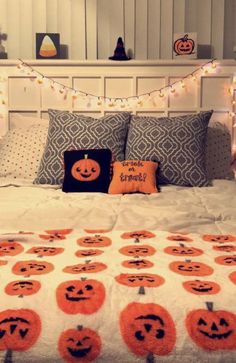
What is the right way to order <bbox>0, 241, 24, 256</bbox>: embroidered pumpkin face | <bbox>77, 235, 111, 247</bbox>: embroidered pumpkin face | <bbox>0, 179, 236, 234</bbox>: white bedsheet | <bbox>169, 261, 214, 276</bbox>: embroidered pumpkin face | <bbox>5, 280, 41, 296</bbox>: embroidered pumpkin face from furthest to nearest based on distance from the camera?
<bbox>0, 179, 236, 234</bbox>: white bedsheet → <bbox>77, 235, 111, 247</bbox>: embroidered pumpkin face → <bbox>0, 241, 24, 256</bbox>: embroidered pumpkin face → <bbox>169, 261, 214, 276</bbox>: embroidered pumpkin face → <bbox>5, 280, 41, 296</bbox>: embroidered pumpkin face

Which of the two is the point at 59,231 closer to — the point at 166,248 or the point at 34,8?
the point at 166,248

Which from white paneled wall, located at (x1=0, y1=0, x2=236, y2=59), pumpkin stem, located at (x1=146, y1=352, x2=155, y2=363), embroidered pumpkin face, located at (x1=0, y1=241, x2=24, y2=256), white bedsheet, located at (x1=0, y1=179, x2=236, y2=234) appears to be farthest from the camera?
white paneled wall, located at (x1=0, y1=0, x2=236, y2=59)

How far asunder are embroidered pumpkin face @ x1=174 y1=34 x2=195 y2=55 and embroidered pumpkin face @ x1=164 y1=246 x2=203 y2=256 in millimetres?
2198

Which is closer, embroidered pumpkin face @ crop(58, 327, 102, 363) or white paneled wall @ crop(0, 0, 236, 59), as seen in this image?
embroidered pumpkin face @ crop(58, 327, 102, 363)

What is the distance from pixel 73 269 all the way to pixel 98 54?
254cm

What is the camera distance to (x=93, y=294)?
0.96 meters

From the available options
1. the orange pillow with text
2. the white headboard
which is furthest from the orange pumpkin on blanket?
the white headboard

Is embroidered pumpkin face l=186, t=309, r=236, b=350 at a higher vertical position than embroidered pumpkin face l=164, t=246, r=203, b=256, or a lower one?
lower

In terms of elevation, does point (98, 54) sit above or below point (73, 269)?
above

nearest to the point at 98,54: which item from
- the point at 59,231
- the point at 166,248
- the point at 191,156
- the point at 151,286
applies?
the point at 191,156

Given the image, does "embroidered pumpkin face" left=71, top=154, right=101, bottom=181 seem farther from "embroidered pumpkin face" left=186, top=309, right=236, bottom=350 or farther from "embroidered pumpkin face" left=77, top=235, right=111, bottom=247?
"embroidered pumpkin face" left=186, top=309, right=236, bottom=350

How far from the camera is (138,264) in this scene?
1124mm

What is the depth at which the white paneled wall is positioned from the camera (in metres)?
3.32

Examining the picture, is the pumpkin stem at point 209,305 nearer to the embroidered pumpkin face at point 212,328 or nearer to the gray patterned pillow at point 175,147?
the embroidered pumpkin face at point 212,328
